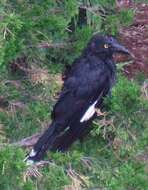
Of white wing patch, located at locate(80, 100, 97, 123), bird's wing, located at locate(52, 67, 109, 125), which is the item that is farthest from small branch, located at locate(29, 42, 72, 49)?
white wing patch, located at locate(80, 100, 97, 123)

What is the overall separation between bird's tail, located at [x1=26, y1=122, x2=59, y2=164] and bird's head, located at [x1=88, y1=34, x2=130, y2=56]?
605mm

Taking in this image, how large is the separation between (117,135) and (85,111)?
46 centimetres

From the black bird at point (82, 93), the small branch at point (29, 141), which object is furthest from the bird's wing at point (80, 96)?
the small branch at point (29, 141)

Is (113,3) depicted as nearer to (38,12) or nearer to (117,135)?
(38,12)

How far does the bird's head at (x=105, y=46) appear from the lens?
4.65m

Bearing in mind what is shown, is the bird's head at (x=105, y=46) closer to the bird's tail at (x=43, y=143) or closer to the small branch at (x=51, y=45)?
the small branch at (x=51, y=45)

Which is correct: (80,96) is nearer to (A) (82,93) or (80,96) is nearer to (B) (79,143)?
(A) (82,93)

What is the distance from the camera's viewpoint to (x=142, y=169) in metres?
3.87

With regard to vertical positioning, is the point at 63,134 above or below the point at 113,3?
below

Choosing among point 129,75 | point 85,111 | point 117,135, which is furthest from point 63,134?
point 129,75

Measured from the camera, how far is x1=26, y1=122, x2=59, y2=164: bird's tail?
406cm

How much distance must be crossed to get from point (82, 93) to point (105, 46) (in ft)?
1.26

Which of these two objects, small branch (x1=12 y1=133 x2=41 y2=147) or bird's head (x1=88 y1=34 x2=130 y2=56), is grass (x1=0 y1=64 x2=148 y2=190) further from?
bird's head (x1=88 y1=34 x2=130 y2=56)

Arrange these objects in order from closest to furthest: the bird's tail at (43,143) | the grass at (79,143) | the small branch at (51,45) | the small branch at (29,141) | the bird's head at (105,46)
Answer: the grass at (79,143) < the bird's tail at (43,143) < the small branch at (29,141) < the small branch at (51,45) < the bird's head at (105,46)
